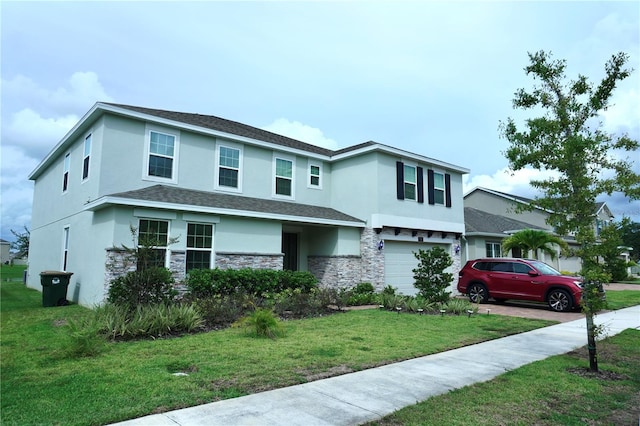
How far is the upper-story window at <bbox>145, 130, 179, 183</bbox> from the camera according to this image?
13.1m

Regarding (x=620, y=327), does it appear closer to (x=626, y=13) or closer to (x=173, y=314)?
(x=626, y=13)

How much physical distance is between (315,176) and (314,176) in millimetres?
→ 57

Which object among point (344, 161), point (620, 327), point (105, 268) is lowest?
point (620, 327)

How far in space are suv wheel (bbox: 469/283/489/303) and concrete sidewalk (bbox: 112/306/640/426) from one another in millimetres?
7538

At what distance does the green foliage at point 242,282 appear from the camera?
36.8 ft

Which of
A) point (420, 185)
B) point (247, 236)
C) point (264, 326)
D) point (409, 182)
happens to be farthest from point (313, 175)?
point (264, 326)

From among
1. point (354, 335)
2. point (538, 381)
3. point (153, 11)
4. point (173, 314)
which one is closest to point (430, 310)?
point (354, 335)

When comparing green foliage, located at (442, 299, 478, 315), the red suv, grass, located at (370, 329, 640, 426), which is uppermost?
the red suv

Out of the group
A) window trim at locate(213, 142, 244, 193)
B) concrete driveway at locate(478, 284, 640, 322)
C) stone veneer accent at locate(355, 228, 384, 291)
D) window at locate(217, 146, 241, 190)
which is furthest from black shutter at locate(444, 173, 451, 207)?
window at locate(217, 146, 241, 190)

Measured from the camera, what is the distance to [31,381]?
5.09 m

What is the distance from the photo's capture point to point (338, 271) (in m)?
15.9

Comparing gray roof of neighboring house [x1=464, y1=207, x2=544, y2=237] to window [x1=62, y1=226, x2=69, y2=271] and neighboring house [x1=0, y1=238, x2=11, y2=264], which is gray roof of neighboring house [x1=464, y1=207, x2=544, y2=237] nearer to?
window [x1=62, y1=226, x2=69, y2=271]

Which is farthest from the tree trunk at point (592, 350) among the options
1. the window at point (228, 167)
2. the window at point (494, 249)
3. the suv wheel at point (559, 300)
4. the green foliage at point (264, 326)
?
the window at point (494, 249)

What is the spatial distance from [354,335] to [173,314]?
4.14m
